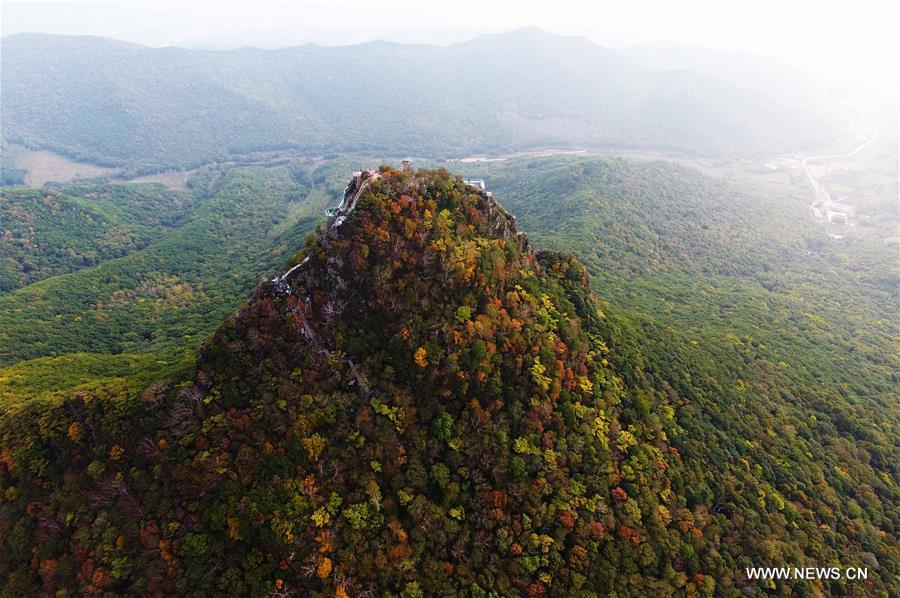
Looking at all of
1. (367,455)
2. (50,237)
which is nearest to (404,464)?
(367,455)

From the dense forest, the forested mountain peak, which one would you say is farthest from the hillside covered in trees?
the dense forest

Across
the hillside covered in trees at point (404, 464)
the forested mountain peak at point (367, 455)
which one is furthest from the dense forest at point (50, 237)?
the forested mountain peak at point (367, 455)

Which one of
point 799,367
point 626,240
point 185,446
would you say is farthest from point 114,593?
point 626,240

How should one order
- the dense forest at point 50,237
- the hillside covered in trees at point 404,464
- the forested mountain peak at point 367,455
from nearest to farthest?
the forested mountain peak at point 367,455 → the hillside covered in trees at point 404,464 → the dense forest at point 50,237

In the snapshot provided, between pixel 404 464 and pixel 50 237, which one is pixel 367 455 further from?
pixel 50 237

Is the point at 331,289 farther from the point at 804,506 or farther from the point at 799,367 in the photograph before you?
the point at 799,367

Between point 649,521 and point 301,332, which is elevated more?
point 301,332

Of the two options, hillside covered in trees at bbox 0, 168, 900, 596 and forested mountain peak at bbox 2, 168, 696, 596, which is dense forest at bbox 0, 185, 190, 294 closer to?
hillside covered in trees at bbox 0, 168, 900, 596

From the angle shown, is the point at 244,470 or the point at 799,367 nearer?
the point at 244,470

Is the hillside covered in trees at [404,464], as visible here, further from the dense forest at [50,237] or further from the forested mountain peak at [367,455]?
the dense forest at [50,237]
